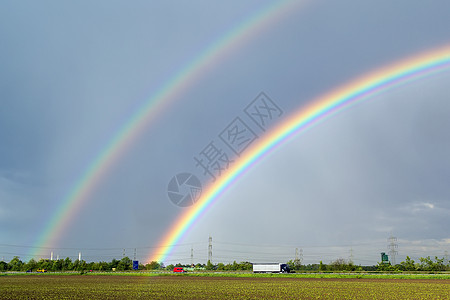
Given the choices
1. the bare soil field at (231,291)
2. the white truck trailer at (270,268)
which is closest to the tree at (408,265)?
the white truck trailer at (270,268)

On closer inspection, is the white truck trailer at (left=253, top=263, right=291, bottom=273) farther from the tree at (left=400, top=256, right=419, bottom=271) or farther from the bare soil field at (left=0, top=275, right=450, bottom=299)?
the bare soil field at (left=0, top=275, right=450, bottom=299)

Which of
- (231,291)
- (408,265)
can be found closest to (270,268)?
(408,265)

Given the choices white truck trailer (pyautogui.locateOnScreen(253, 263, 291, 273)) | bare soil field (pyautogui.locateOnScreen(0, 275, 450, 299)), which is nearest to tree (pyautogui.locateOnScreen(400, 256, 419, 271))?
white truck trailer (pyautogui.locateOnScreen(253, 263, 291, 273))

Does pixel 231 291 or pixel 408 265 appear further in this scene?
pixel 408 265

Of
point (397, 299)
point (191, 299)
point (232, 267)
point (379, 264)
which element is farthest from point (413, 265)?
point (191, 299)

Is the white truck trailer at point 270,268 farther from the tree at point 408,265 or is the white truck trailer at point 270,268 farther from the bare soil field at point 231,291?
the bare soil field at point 231,291

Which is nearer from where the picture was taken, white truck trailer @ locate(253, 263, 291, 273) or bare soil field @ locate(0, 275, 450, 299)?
bare soil field @ locate(0, 275, 450, 299)

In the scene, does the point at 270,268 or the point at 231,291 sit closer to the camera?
the point at 231,291

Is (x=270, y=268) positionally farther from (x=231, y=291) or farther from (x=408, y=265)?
(x=231, y=291)

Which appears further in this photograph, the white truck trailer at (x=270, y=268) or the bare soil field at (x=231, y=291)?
the white truck trailer at (x=270, y=268)

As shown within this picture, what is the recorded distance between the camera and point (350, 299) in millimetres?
36688

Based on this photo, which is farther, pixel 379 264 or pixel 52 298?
pixel 379 264

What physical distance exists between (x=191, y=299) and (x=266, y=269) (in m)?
117

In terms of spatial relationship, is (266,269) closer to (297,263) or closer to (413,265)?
(297,263)
